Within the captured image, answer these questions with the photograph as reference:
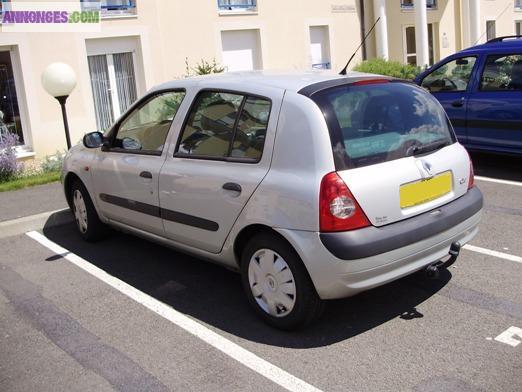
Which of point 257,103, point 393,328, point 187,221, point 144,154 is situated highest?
point 257,103

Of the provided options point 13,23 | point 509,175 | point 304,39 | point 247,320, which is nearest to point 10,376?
point 247,320

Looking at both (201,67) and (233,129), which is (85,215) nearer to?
(233,129)

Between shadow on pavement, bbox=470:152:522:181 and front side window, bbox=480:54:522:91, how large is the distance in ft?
3.07

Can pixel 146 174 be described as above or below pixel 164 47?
below

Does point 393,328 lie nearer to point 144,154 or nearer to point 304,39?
point 144,154

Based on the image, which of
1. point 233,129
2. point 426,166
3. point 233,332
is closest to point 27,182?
point 233,129

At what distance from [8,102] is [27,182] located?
9.40 feet

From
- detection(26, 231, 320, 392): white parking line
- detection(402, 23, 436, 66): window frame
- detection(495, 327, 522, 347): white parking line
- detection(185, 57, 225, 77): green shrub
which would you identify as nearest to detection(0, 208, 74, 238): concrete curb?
detection(26, 231, 320, 392): white parking line

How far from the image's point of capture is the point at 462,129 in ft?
26.4

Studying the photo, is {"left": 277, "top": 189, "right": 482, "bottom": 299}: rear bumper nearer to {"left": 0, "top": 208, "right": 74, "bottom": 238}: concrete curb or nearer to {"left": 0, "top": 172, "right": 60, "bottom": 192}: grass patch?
{"left": 0, "top": 208, "right": 74, "bottom": 238}: concrete curb

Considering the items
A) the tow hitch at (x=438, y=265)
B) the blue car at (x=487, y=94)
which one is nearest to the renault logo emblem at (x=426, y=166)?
the tow hitch at (x=438, y=265)

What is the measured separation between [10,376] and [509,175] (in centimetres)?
636

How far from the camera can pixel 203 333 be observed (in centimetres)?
401

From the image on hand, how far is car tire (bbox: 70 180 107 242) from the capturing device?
19.3 feet
